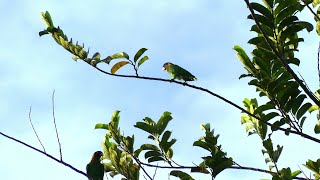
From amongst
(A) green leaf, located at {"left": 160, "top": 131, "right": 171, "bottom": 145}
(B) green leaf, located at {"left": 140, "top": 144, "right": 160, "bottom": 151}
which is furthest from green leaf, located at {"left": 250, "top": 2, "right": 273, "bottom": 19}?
(B) green leaf, located at {"left": 140, "top": 144, "right": 160, "bottom": 151}

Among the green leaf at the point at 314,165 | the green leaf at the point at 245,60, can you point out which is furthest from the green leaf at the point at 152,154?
the green leaf at the point at 314,165

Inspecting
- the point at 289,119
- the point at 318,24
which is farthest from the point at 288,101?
the point at 318,24

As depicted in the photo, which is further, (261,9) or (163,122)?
(163,122)

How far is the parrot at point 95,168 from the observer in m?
5.60

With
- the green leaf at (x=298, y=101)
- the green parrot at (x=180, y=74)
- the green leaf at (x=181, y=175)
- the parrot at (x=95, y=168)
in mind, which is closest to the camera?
the green parrot at (x=180, y=74)

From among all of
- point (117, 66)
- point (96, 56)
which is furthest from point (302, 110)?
point (96, 56)

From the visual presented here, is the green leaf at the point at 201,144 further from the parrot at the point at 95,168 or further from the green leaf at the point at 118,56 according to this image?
the parrot at the point at 95,168

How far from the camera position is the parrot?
560 centimetres

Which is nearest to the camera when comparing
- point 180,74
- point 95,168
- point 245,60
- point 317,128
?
point 180,74

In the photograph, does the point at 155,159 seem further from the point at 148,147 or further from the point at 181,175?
the point at 181,175

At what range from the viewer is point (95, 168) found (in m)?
5.78

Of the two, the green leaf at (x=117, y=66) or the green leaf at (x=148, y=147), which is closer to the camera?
the green leaf at (x=117, y=66)

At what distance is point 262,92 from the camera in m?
4.80

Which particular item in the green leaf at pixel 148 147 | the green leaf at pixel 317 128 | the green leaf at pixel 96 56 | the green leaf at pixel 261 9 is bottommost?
the green leaf at pixel 148 147
